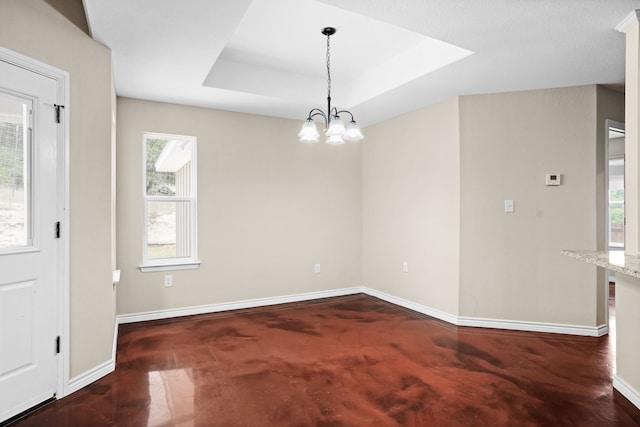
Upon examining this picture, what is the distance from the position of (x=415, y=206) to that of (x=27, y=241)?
12.5 ft

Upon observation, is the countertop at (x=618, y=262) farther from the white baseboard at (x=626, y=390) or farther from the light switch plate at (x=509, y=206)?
the light switch plate at (x=509, y=206)

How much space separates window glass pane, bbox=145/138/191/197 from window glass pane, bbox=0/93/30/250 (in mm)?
1933

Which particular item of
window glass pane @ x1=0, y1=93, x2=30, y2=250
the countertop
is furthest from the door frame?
the countertop

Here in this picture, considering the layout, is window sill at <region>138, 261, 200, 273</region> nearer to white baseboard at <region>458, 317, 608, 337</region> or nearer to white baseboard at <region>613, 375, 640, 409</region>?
white baseboard at <region>458, 317, 608, 337</region>

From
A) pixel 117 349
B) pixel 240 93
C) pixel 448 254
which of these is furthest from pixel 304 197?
pixel 117 349

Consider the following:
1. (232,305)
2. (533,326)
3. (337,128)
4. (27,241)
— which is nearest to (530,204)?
(533,326)

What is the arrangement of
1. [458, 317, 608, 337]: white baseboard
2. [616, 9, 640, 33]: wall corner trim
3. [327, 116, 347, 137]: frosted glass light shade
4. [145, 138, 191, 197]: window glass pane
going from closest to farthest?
[616, 9, 640, 33]: wall corner trim < [327, 116, 347, 137]: frosted glass light shade < [458, 317, 608, 337]: white baseboard < [145, 138, 191, 197]: window glass pane

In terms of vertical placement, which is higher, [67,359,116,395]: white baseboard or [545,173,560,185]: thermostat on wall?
[545,173,560,185]: thermostat on wall

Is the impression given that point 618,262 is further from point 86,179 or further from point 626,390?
point 86,179

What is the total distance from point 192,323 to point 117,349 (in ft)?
2.78

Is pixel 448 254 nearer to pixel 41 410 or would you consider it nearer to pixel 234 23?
pixel 234 23

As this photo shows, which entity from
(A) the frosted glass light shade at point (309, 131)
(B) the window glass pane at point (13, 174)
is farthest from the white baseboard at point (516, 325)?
(B) the window glass pane at point (13, 174)

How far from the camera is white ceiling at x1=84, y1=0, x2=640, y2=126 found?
7.91 feet

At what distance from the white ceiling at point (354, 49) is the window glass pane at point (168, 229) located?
1203mm
